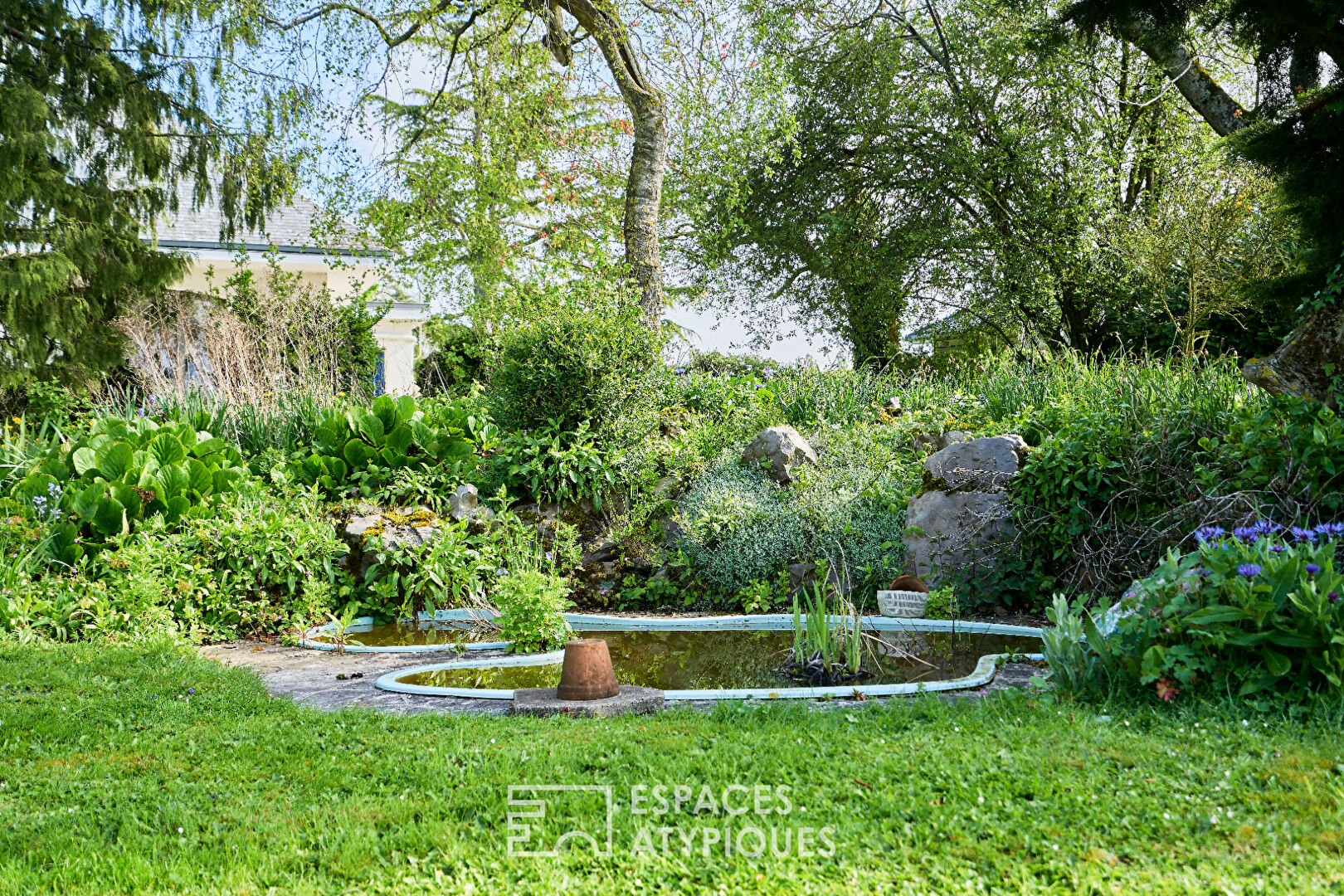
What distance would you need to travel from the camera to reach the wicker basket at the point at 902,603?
568 centimetres

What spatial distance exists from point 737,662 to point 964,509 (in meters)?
2.22

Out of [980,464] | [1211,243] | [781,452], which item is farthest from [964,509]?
[1211,243]

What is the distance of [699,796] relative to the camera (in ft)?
8.85

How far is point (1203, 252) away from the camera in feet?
38.3

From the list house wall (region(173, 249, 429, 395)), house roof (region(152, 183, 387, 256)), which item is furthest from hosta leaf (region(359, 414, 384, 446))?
house roof (region(152, 183, 387, 256))

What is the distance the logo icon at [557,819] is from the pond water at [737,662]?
65.1 inches

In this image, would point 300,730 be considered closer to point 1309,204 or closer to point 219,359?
point 1309,204

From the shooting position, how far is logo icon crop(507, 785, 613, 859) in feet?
8.07

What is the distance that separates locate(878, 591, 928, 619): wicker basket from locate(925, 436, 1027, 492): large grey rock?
3.48ft

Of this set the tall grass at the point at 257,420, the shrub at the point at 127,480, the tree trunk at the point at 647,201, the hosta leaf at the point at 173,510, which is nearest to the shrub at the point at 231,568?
the hosta leaf at the point at 173,510

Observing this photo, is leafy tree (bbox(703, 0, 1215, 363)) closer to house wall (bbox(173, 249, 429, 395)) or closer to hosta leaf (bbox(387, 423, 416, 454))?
house wall (bbox(173, 249, 429, 395))

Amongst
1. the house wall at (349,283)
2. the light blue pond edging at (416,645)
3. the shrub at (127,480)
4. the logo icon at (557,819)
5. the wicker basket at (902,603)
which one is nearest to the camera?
the logo icon at (557,819)

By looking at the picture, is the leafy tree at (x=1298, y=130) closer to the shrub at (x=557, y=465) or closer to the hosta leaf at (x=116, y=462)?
the shrub at (x=557, y=465)

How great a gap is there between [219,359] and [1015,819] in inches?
406
